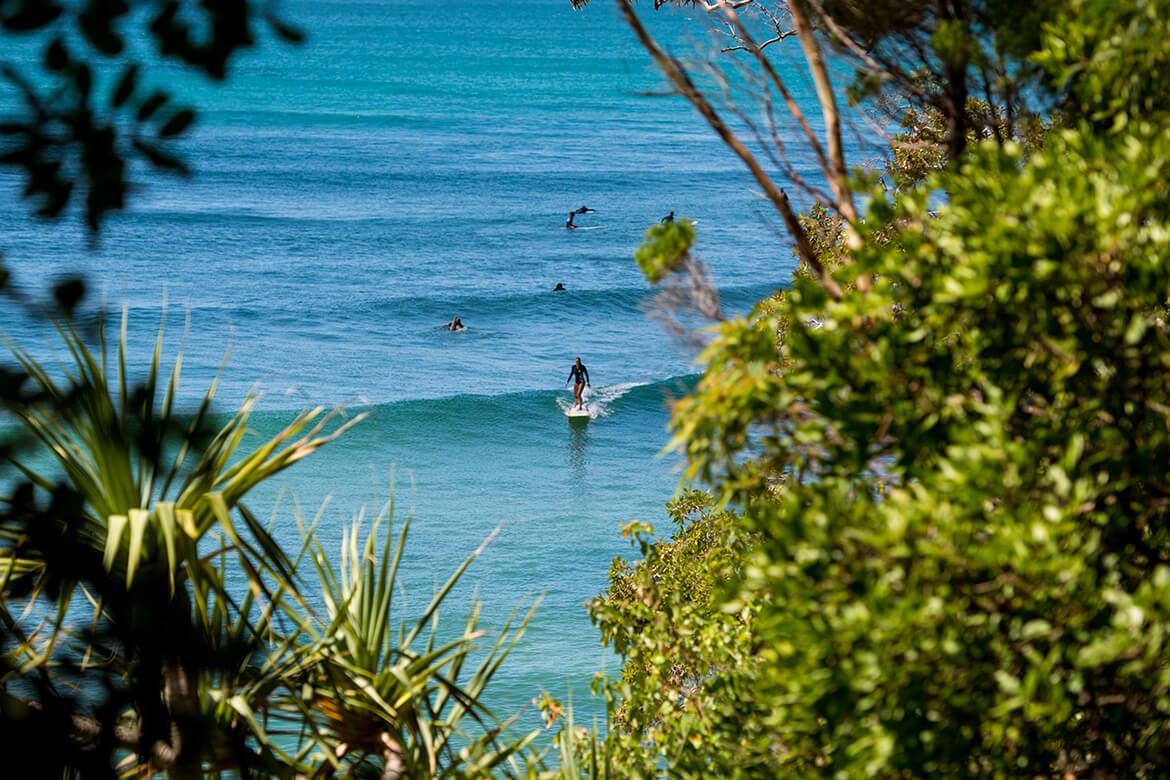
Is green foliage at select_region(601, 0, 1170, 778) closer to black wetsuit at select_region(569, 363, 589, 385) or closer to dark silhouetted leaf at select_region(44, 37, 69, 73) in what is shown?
dark silhouetted leaf at select_region(44, 37, 69, 73)

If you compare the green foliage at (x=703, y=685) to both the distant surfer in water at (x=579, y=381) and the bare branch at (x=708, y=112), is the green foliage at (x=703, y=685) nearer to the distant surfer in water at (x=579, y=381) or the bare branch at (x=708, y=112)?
the bare branch at (x=708, y=112)

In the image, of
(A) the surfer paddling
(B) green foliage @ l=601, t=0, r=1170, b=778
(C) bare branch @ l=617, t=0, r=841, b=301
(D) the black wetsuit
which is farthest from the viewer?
(A) the surfer paddling

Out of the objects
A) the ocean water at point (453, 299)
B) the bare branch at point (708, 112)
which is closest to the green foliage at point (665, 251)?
the bare branch at point (708, 112)

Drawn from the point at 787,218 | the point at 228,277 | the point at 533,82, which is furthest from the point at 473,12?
the point at 787,218

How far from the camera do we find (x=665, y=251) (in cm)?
493

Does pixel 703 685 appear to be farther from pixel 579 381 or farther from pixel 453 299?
pixel 453 299

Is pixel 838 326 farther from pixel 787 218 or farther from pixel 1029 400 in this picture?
pixel 787 218

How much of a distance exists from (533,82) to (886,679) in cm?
11356

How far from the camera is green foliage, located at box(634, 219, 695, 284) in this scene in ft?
16.1

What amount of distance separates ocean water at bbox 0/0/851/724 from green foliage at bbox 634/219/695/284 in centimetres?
60

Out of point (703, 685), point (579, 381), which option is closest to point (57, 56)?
point (703, 685)

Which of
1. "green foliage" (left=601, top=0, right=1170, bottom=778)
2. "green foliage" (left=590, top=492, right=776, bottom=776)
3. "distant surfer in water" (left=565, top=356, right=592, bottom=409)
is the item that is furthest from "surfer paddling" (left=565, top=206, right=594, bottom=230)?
"green foliage" (left=601, top=0, right=1170, bottom=778)

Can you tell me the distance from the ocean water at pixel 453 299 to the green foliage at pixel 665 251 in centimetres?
60

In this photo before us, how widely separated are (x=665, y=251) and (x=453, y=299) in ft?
135
